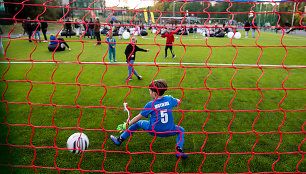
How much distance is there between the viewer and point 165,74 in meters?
7.58

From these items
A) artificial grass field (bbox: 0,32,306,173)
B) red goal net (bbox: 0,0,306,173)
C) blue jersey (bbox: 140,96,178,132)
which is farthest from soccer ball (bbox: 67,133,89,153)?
blue jersey (bbox: 140,96,178,132)

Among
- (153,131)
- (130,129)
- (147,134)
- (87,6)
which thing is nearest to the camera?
(153,131)

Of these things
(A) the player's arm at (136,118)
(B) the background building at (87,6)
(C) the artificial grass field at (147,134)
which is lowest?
(C) the artificial grass field at (147,134)

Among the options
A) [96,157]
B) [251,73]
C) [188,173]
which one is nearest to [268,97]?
[251,73]

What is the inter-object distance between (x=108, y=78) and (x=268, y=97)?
15.4 ft

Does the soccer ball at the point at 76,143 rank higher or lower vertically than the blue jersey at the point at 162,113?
lower

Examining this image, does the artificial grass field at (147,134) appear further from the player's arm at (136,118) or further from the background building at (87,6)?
the background building at (87,6)

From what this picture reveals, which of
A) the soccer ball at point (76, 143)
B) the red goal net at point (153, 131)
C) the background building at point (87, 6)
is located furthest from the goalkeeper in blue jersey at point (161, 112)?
the background building at point (87, 6)

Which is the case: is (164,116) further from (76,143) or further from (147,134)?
(76,143)

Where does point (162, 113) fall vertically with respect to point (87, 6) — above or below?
below

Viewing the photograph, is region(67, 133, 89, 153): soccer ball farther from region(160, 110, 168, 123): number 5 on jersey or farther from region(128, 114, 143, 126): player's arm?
region(160, 110, 168, 123): number 5 on jersey

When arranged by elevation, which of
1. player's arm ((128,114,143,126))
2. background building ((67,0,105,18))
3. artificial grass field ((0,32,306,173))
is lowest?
artificial grass field ((0,32,306,173))

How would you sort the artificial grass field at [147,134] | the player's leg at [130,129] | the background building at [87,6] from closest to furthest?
the background building at [87,6]
the artificial grass field at [147,134]
the player's leg at [130,129]

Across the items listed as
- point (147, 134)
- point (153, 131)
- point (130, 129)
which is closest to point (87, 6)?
point (147, 134)
